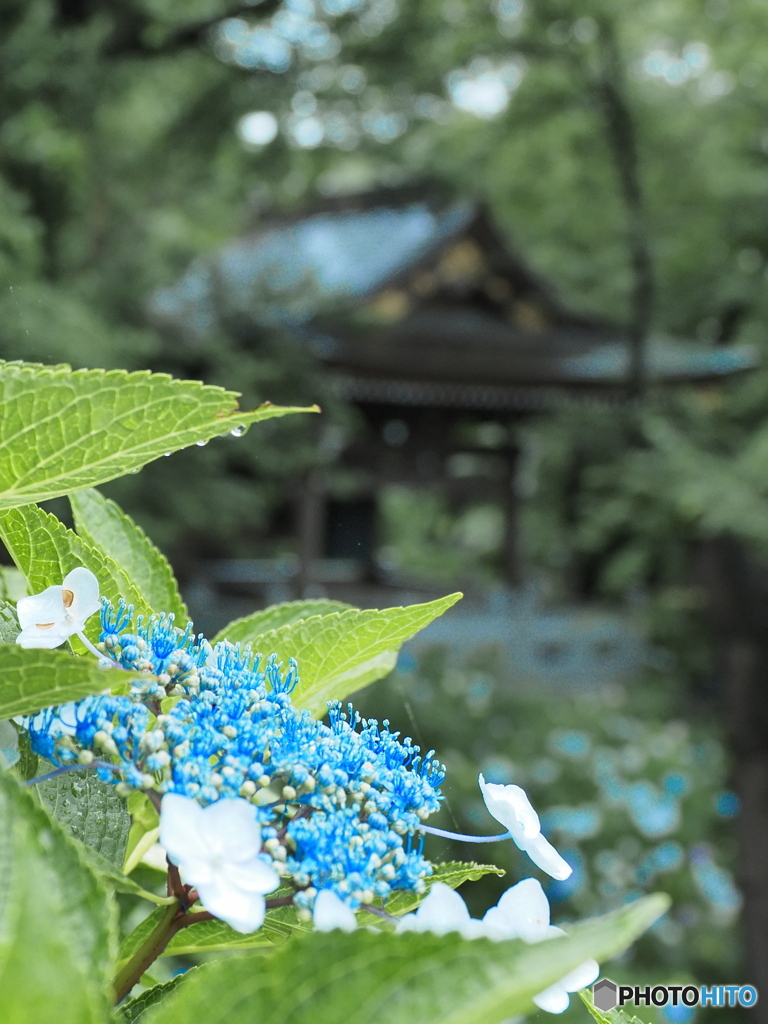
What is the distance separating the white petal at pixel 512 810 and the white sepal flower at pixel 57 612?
19cm

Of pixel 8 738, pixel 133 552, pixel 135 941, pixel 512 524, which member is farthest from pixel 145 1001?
pixel 512 524

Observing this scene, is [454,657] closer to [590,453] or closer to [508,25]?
[590,453]

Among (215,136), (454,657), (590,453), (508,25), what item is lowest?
(454,657)

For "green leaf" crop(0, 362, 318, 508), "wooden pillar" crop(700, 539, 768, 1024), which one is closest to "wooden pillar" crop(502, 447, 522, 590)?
"wooden pillar" crop(700, 539, 768, 1024)

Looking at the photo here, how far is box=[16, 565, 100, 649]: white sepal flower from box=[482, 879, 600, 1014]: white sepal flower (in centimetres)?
21

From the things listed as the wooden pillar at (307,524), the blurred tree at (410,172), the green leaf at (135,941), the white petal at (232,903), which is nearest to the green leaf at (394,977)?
the white petal at (232,903)

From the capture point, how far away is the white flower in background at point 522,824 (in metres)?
0.38

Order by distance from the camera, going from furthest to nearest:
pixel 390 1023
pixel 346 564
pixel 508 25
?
pixel 346 564
pixel 508 25
pixel 390 1023

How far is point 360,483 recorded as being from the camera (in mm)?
5684

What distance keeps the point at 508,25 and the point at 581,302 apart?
321 centimetres

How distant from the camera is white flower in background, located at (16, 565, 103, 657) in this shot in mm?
389

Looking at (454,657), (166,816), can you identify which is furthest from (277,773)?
(454,657)

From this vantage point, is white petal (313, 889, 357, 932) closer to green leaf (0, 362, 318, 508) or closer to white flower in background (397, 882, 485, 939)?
A: white flower in background (397, 882, 485, 939)

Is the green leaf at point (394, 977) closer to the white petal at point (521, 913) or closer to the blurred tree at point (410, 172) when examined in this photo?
the white petal at point (521, 913)
